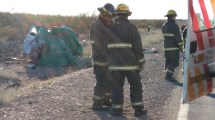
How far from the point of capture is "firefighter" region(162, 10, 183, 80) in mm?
13039

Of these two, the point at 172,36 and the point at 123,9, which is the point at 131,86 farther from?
the point at 172,36

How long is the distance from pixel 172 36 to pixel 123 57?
4.97 m

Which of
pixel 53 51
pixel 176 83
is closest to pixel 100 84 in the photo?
pixel 176 83

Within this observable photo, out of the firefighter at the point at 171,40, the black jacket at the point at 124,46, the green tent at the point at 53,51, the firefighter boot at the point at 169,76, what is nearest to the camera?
the black jacket at the point at 124,46

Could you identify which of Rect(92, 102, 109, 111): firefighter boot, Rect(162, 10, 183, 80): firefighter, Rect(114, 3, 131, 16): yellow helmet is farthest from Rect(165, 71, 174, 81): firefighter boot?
Rect(114, 3, 131, 16): yellow helmet

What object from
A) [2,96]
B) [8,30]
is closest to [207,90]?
[2,96]

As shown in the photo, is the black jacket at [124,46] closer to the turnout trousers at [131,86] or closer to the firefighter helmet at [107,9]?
the turnout trousers at [131,86]

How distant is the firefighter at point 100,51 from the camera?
9.04 metres

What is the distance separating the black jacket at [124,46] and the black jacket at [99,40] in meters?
0.44

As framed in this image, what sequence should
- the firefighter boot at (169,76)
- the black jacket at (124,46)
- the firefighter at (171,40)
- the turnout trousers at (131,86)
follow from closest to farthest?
the black jacket at (124,46)
the turnout trousers at (131,86)
the firefighter at (171,40)
the firefighter boot at (169,76)

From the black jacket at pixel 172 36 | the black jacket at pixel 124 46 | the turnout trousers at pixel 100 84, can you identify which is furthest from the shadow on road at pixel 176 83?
the black jacket at pixel 124 46

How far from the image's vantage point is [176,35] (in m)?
13.2

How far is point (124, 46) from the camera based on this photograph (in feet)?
27.9

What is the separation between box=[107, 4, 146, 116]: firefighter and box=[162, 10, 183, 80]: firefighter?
4.66 metres
